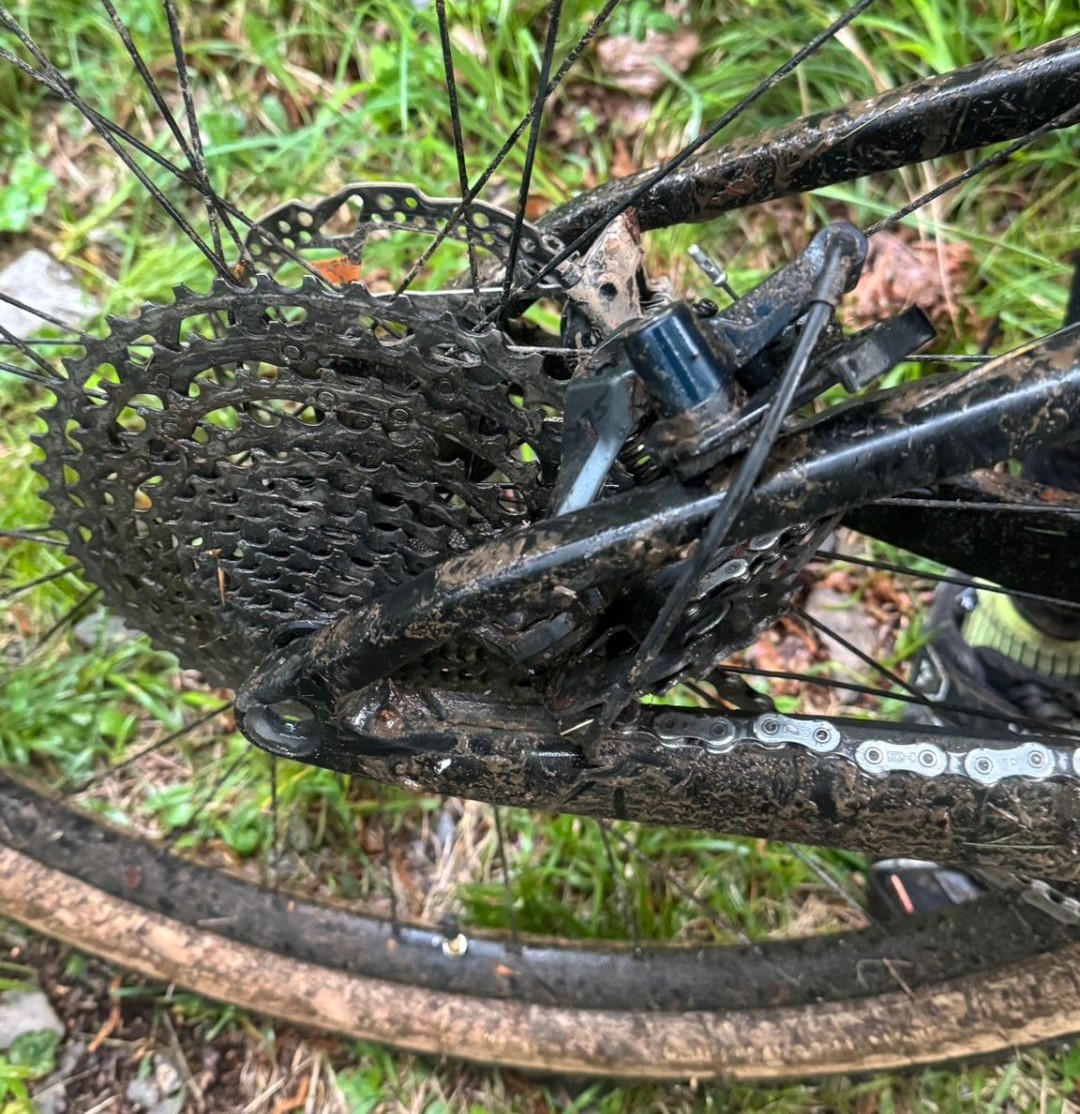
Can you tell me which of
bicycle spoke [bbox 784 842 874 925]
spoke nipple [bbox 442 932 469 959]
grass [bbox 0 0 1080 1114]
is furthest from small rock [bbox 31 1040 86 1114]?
bicycle spoke [bbox 784 842 874 925]

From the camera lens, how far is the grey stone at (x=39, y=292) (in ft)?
5.00

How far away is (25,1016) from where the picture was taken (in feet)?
3.87

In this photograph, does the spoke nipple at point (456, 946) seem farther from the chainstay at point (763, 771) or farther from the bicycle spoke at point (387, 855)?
the chainstay at point (763, 771)

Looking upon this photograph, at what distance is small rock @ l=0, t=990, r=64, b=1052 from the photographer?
1170 millimetres

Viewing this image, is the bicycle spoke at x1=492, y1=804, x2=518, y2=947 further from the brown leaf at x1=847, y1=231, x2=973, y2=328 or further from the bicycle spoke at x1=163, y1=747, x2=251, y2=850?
the brown leaf at x1=847, y1=231, x2=973, y2=328

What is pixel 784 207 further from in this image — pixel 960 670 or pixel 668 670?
pixel 668 670

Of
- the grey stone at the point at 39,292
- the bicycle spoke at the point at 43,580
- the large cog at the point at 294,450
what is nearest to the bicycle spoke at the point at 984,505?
the large cog at the point at 294,450

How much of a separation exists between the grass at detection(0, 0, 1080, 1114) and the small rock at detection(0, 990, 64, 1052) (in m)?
0.16

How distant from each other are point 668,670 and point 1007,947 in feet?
1.57

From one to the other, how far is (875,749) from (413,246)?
40.6 inches

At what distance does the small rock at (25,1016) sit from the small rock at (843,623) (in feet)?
3.10

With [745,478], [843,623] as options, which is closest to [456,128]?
[745,478]

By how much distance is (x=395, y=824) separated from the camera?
1292mm

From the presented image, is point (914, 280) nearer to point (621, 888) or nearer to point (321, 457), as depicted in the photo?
point (621, 888)
